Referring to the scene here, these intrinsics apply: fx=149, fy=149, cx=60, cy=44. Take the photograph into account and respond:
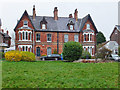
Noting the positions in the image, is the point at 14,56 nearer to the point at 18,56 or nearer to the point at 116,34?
the point at 18,56

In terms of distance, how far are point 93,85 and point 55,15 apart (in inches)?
1202

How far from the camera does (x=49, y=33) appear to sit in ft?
110

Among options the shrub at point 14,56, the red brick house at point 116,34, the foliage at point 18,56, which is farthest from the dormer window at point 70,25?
the shrub at point 14,56

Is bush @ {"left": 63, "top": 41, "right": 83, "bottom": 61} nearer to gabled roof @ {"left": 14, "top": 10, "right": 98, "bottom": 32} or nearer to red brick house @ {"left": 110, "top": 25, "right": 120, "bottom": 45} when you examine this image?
gabled roof @ {"left": 14, "top": 10, "right": 98, "bottom": 32}

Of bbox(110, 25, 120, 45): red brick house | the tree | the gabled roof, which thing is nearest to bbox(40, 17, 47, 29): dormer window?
the gabled roof

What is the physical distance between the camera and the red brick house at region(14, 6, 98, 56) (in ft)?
104

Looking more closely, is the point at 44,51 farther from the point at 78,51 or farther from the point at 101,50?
the point at 101,50

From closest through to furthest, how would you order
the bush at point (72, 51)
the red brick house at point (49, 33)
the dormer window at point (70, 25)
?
the bush at point (72, 51) → the red brick house at point (49, 33) → the dormer window at point (70, 25)

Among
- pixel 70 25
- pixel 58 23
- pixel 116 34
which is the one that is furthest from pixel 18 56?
pixel 116 34

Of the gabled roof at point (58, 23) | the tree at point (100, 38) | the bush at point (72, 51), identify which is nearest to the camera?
the bush at point (72, 51)

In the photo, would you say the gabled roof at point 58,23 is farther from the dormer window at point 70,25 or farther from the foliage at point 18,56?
the foliage at point 18,56

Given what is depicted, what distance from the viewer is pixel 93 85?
7.19 meters

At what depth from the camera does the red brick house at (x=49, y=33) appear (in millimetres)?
31781

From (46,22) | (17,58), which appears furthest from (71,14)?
(17,58)
